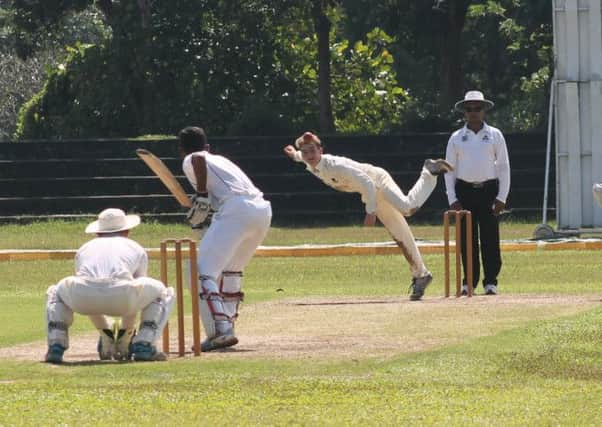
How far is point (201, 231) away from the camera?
13031 millimetres

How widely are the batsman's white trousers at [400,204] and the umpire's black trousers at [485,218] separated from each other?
499 mm

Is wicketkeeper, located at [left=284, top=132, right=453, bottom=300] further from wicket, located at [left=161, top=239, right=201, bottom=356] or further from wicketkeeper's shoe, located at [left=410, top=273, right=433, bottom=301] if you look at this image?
wicket, located at [left=161, top=239, right=201, bottom=356]

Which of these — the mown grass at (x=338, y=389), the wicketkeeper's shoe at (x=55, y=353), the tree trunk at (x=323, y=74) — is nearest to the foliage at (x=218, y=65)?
the tree trunk at (x=323, y=74)

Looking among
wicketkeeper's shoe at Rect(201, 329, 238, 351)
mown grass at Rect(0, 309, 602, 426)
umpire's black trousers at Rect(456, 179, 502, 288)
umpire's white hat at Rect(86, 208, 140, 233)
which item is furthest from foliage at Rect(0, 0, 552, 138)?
mown grass at Rect(0, 309, 602, 426)

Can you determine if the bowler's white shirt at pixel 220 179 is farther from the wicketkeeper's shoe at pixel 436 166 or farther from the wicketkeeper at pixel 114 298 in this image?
the wicketkeeper's shoe at pixel 436 166

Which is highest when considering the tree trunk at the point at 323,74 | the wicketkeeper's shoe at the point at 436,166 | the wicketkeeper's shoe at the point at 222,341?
the tree trunk at the point at 323,74

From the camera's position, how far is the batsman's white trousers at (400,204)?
53.7ft

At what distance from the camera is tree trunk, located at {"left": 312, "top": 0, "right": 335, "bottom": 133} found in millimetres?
36844

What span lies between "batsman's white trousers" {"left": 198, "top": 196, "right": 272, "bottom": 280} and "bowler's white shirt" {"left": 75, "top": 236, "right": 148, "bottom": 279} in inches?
26.5

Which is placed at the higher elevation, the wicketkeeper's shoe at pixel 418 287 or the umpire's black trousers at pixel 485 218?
the umpire's black trousers at pixel 485 218

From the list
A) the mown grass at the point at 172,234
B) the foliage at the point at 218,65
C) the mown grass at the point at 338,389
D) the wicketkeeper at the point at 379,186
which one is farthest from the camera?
the foliage at the point at 218,65

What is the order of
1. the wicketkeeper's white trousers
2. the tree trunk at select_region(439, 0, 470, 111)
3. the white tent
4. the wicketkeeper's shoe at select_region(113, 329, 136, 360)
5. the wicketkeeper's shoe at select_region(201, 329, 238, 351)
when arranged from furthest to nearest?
the tree trunk at select_region(439, 0, 470, 111), the white tent, the wicketkeeper's shoe at select_region(201, 329, 238, 351), the wicketkeeper's shoe at select_region(113, 329, 136, 360), the wicketkeeper's white trousers

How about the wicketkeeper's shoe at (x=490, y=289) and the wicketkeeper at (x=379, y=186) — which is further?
the wicketkeeper's shoe at (x=490, y=289)

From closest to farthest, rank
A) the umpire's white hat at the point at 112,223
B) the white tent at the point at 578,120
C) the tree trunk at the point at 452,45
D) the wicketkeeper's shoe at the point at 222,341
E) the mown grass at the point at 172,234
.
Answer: the umpire's white hat at the point at 112,223 < the wicketkeeper's shoe at the point at 222,341 < the white tent at the point at 578,120 < the mown grass at the point at 172,234 < the tree trunk at the point at 452,45
